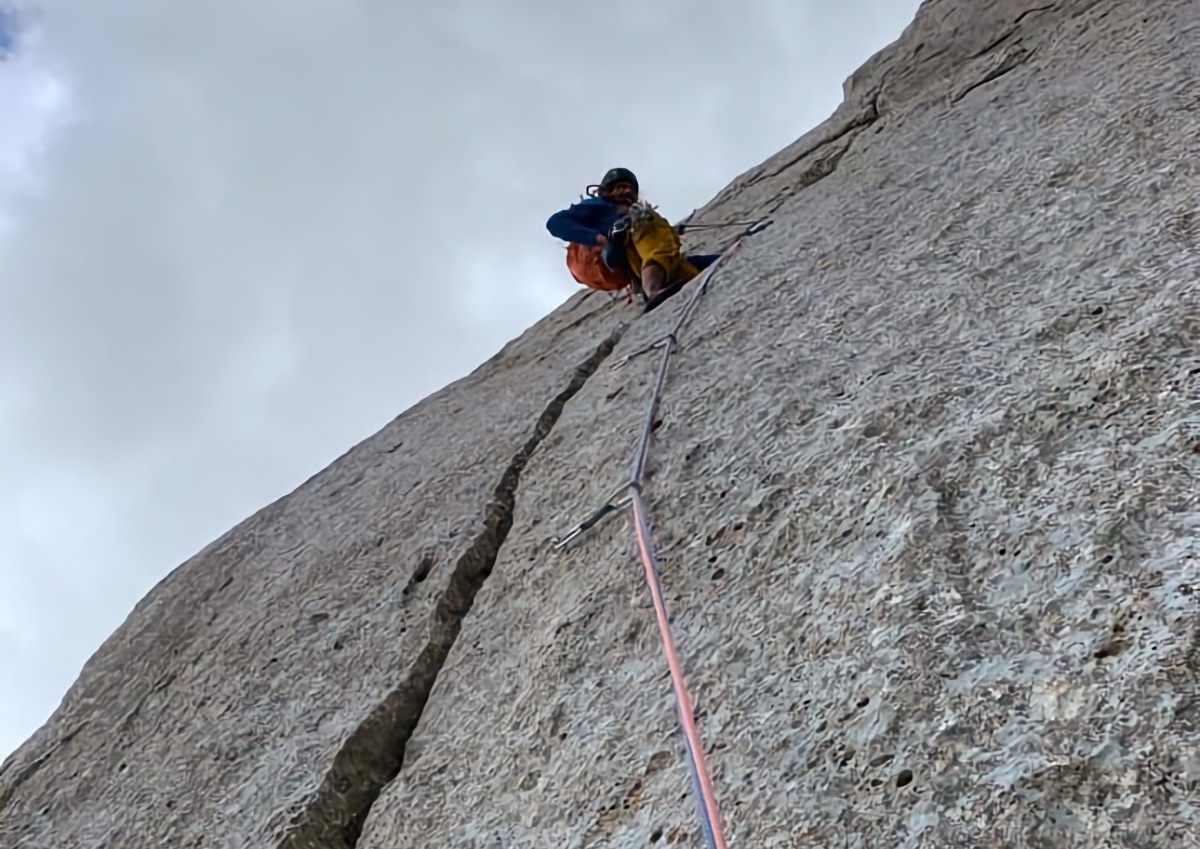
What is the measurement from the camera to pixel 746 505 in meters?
3.05

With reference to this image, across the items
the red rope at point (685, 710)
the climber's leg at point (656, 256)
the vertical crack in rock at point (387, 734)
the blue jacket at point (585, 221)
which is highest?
the blue jacket at point (585, 221)

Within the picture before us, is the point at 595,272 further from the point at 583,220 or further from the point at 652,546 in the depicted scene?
the point at 652,546

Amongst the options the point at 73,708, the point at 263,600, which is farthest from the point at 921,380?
the point at 73,708

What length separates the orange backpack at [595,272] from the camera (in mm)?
5488

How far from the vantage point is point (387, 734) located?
10.8 feet

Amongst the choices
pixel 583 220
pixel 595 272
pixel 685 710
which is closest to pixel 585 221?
pixel 583 220

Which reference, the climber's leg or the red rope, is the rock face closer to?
the red rope

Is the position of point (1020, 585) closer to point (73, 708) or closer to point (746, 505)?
point (746, 505)

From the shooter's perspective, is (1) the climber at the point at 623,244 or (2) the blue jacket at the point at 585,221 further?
(2) the blue jacket at the point at 585,221

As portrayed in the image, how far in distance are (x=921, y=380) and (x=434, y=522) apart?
68.0 inches

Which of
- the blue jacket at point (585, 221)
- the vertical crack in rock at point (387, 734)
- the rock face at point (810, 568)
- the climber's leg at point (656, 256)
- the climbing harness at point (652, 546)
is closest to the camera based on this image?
the rock face at point (810, 568)

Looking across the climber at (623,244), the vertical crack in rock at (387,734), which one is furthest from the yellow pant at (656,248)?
the vertical crack in rock at (387,734)

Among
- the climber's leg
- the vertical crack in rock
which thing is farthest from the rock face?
the climber's leg

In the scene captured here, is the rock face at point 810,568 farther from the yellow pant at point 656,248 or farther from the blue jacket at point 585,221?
the blue jacket at point 585,221
